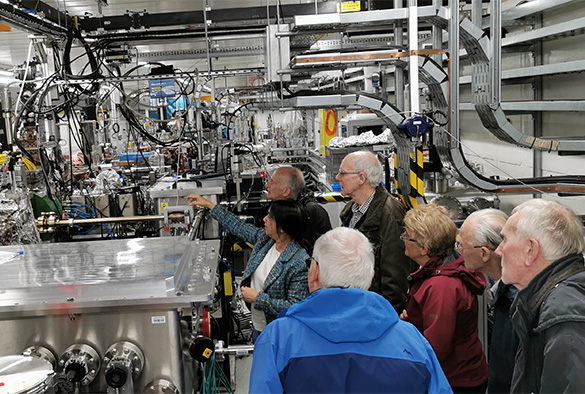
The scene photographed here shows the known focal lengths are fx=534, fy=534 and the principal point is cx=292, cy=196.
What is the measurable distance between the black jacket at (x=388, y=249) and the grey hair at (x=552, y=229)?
1.18 m

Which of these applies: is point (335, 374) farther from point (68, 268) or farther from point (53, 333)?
point (68, 268)

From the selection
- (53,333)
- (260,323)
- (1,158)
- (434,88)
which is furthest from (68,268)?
(1,158)

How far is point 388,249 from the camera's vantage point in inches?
109

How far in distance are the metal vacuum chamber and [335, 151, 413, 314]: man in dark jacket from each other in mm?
1187

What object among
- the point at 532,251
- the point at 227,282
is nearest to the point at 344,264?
the point at 532,251

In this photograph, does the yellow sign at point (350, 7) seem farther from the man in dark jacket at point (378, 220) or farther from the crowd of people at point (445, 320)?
the crowd of people at point (445, 320)

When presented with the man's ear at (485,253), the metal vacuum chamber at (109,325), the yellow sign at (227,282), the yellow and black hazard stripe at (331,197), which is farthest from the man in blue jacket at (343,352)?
the yellow and black hazard stripe at (331,197)

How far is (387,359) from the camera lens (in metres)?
1.38

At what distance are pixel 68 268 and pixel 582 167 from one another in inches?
134

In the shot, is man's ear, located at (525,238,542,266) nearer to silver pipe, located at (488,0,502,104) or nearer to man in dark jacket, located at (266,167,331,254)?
man in dark jacket, located at (266,167,331,254)

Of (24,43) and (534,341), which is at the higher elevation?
(24,43)

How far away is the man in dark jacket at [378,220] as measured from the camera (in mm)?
2732

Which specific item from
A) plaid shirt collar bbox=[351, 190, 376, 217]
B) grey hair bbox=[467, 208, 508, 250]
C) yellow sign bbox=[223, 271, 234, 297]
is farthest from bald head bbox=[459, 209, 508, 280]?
yellow sign bbox=[223, 271, 234, 297]

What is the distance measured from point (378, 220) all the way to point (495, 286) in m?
0.95
